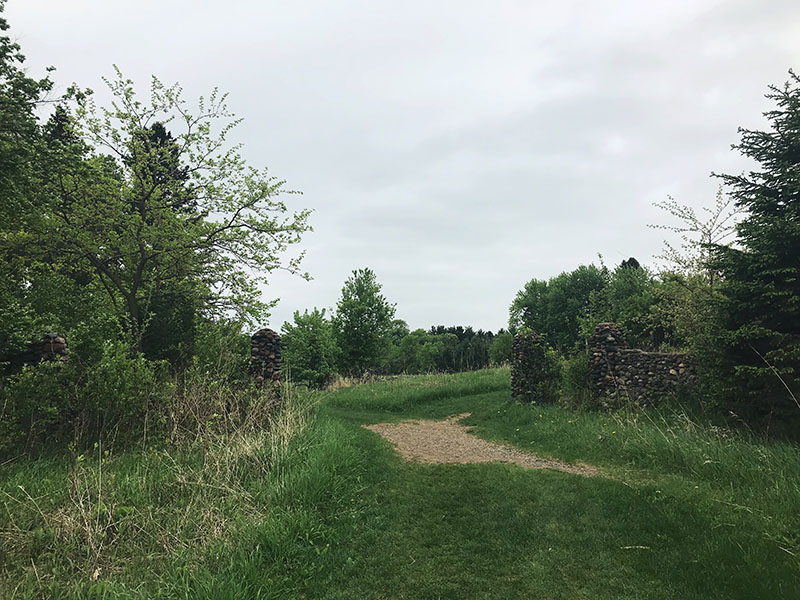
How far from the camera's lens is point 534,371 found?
14281 mm

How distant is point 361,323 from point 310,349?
5141 mm

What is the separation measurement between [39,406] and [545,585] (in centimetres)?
827

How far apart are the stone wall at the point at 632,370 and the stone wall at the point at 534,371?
1812mm

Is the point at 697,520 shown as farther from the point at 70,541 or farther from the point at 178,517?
the point at 70,541

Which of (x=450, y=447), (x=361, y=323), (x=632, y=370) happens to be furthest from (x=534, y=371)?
(x=361, y=323)

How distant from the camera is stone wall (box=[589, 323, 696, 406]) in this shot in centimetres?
1071

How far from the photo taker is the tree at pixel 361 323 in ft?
103

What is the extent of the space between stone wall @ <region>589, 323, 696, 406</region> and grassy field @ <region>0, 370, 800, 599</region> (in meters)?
3.09

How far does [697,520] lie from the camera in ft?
15.6

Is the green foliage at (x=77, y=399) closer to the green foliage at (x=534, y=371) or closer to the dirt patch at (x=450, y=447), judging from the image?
the dirt patch at (x=450, y=447)

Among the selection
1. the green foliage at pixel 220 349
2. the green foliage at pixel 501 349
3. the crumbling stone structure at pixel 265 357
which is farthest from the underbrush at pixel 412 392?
the green foliage at pixel 501 349

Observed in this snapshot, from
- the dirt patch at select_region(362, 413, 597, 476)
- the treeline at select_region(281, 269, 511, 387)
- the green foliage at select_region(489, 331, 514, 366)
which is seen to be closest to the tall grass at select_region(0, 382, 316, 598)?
the dirt patch at select_region(362, 413, 597, 476)

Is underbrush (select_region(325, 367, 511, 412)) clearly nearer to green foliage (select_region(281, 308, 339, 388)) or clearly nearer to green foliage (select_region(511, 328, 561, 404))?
green foliage (select_region(511, 328, 561, 404))

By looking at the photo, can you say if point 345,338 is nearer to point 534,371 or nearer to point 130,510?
point 534,371
